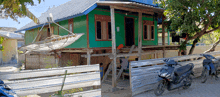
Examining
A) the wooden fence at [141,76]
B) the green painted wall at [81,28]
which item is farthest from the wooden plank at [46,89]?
the green painted wall at [81,28]

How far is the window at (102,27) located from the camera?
9.87 m

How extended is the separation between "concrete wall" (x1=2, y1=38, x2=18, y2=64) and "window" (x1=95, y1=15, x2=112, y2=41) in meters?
15.2

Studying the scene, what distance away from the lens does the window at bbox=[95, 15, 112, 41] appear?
389 inches

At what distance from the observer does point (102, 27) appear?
10.0 metres

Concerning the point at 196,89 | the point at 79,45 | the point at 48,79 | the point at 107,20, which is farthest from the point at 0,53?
the point at 196,89

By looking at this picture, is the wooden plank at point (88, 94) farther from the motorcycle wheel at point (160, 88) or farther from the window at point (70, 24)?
the window at point (70, 24)

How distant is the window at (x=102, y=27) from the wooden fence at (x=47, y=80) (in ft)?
18.2

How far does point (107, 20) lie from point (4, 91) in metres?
8.00

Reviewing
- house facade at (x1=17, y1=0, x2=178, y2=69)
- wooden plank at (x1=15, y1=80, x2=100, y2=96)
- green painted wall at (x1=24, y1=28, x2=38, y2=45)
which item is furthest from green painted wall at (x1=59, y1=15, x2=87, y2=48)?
green painted wall at (x1=24, y1=28, x2=38, y2=45)

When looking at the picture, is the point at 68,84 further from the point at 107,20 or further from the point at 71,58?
the point at 71,58

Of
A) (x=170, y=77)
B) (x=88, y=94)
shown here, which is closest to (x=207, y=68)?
(x=170, y=77)

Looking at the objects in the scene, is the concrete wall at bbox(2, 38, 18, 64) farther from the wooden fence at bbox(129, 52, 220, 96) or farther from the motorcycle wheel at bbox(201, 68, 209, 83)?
the motorcycle wheel at bbox(201, 68, 209, 83)

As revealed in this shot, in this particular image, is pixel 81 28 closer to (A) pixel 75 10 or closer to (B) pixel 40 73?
(A) pixel 75 10

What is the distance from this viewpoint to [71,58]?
12734 mm
